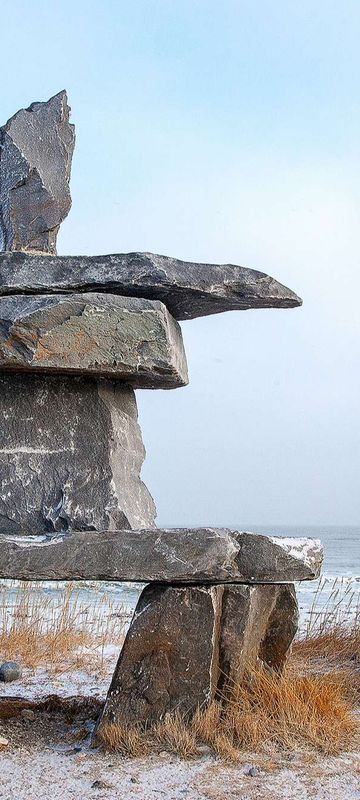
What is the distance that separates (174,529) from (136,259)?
1383mm

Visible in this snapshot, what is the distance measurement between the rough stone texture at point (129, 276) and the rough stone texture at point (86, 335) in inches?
4.1

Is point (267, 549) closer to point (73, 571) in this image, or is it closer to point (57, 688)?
point (73, 571)

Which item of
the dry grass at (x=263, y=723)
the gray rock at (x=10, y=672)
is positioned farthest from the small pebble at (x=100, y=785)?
the gray rock at (x=10, y=672)

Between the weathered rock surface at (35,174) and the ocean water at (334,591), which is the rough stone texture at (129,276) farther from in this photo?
the ocean water at (334,591)

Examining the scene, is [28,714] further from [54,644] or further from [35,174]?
[35,174]

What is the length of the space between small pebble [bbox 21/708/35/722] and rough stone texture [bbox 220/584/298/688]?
1.12 metres

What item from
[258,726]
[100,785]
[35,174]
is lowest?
[100,785]

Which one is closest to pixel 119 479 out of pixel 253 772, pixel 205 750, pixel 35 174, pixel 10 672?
pixel 205 750

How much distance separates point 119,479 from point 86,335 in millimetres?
816

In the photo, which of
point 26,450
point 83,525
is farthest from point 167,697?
point 26,450

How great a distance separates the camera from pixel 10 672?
5637 millimetres

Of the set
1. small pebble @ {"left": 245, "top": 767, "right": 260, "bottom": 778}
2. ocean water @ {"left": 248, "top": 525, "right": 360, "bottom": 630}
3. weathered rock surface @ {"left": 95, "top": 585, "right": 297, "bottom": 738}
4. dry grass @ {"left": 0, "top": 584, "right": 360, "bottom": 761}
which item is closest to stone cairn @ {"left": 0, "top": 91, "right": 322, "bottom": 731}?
weathered rock surface @ {"left": 95, "top": 585, "right": 297, "bottom": 738}

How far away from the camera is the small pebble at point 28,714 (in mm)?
4557

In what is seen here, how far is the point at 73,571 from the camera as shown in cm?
387
